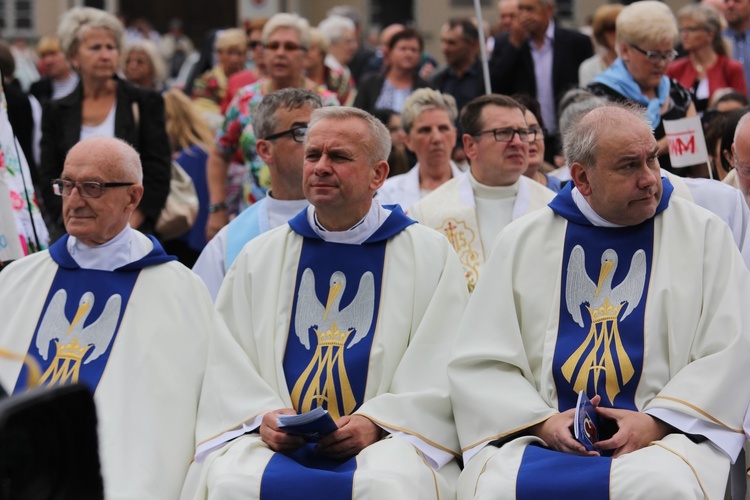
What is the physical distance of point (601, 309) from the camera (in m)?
4.95

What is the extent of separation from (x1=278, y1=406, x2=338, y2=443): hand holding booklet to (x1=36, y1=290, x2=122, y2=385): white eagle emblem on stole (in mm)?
1004

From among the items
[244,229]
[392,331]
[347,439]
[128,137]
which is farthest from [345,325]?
[128,137]

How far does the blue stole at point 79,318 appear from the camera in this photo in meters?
5.21

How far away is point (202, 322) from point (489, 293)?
1.26 meters

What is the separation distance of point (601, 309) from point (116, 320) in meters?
2.03

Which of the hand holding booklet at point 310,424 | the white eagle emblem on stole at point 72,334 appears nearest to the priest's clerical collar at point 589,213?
the hand holding booklet at point 310,424

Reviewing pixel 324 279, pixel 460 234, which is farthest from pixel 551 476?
pixel 460 234

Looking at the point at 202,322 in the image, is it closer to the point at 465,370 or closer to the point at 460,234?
the point at 465,370

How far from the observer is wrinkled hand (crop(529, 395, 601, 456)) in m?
4.51

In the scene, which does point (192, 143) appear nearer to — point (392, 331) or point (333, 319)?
point (333, 319)

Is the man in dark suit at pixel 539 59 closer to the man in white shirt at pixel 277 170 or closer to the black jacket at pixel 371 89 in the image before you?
the black jacket at pixel 371 89

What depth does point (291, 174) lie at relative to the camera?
6.32 meters

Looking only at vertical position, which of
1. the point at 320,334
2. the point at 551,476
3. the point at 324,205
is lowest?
the point at 551,476

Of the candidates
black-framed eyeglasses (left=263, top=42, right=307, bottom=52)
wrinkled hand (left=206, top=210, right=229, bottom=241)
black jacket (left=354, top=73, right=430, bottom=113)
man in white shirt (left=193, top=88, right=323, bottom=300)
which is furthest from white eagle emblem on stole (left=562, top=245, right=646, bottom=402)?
black jacket (left=354, top=73, right=430, bottom=113)
